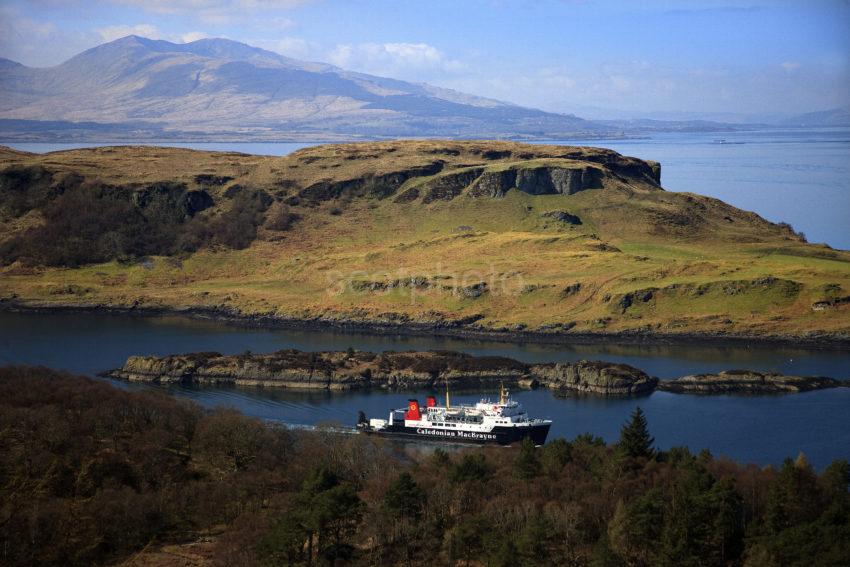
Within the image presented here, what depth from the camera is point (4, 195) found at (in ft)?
511

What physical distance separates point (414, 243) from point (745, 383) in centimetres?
6519

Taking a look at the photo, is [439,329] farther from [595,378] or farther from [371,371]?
[595,378]

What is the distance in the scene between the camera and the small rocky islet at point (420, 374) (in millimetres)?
84125

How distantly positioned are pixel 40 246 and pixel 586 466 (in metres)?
108

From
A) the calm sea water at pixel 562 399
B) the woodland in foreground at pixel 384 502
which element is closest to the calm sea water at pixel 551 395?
the calm sea water at pixel 562 399

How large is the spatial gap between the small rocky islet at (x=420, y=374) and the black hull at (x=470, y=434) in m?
12.5

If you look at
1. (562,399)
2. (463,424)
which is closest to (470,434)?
(463,424)

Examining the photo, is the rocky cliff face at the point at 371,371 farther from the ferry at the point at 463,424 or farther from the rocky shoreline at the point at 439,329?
the rocky shoreline at the point at 439,329

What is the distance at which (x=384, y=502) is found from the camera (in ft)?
158

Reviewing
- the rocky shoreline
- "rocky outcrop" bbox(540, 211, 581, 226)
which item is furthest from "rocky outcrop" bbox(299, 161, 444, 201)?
the rocky shoreline

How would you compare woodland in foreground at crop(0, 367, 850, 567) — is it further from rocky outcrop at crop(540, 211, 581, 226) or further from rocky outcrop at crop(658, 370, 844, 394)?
rocky outcrop at crop(540, 211, 581, 226)

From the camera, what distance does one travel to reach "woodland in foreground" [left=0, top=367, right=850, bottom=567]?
4391cm

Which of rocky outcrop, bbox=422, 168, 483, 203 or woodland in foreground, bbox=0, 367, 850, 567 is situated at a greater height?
rocky outcrop, bbox=422, 168, 483, 203

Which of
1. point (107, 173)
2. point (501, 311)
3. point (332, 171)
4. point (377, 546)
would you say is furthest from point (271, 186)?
point (377, 546)
